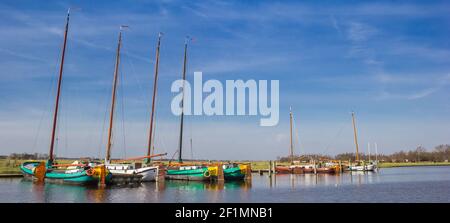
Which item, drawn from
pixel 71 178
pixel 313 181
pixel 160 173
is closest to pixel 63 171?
pixel 71 178

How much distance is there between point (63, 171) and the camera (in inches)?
2229

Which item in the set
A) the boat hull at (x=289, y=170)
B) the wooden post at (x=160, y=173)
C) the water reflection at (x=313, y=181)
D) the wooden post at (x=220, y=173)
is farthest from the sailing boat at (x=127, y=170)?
the boat hull at (x=289, y=170)

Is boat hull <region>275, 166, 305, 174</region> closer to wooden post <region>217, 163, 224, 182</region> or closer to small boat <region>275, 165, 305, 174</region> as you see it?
small boat <region>275, 165, 305, 174</region>

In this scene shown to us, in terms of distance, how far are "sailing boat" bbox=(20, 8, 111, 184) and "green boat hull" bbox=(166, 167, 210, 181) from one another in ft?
44.3

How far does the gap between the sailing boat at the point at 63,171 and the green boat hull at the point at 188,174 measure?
1351 cm

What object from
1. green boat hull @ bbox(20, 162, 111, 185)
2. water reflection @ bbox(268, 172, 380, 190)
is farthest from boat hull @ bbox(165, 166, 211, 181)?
green boat hull @ bbox(20, 162, 111, 185)

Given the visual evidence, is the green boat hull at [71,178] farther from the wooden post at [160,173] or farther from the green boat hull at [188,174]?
the green boat hull at [188,174]

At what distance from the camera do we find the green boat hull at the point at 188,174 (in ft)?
207

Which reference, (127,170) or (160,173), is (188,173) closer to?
(160,173)
